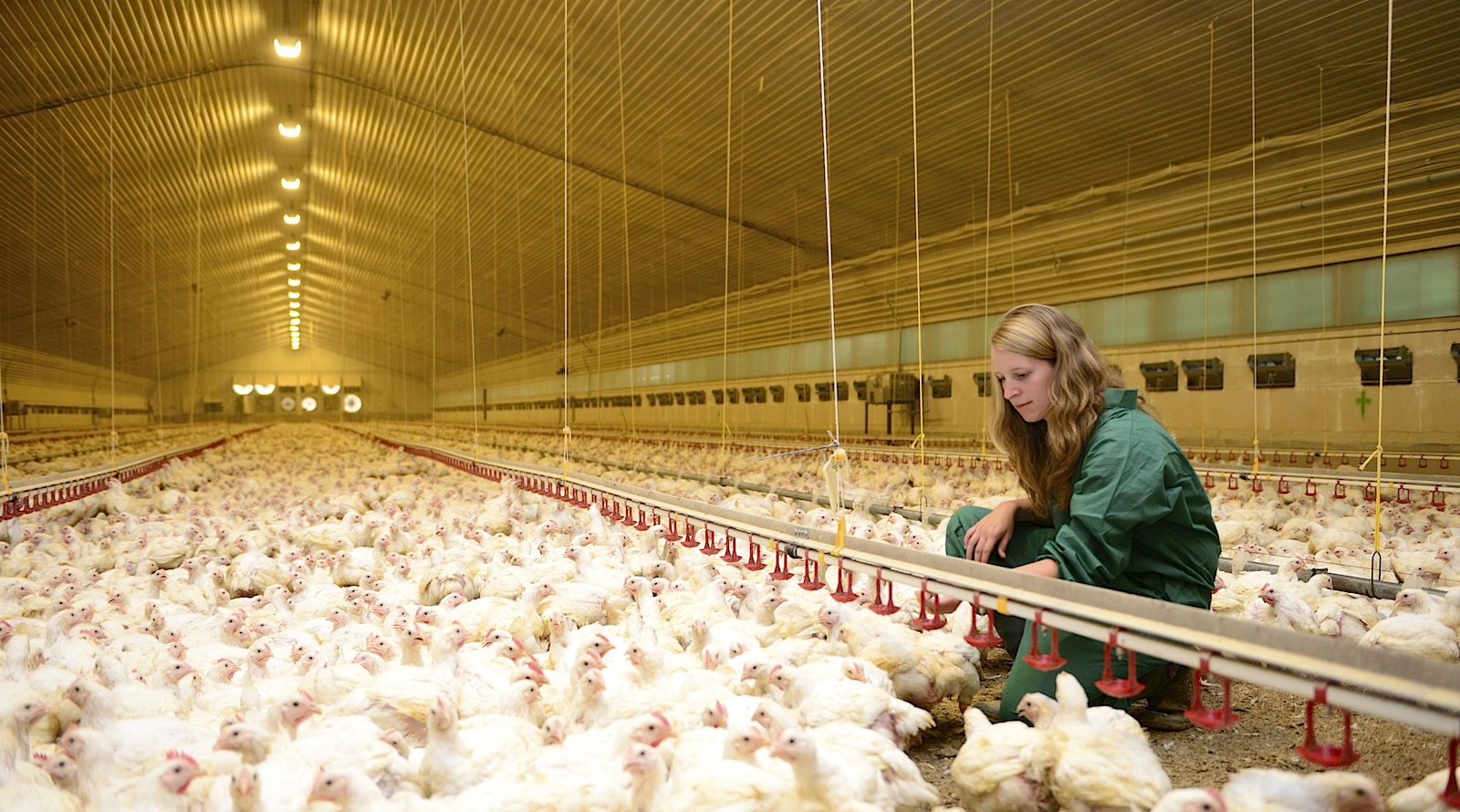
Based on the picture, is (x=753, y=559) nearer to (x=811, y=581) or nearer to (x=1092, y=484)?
(x=811, y=581)

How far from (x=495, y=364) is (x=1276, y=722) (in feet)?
131

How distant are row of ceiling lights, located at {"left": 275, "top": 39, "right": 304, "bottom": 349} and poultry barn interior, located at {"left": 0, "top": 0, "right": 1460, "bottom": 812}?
287 mm

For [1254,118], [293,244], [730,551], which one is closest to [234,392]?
[293,244]

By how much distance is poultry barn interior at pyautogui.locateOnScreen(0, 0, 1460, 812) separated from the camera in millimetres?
2121

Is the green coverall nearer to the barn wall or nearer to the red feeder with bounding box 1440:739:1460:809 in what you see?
the red feeder with bounding box 1440:739:1460:809

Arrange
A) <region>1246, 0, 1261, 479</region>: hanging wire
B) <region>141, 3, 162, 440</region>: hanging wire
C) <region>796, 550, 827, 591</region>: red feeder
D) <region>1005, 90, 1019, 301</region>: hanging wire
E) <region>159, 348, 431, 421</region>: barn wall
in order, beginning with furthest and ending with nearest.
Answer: <region>159, 348, 431, 421</region>: barn wall < <region>141, 3, 162, 440</region>: hanging wire < <region>1005, 90, 1019, 301</region>: hanging wire < <region>1246, 0, 1261, 479</region>: hanging wire < <region>796, 550, 827, 591</region>: red feeder

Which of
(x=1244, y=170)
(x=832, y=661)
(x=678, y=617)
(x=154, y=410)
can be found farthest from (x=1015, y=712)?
(x=154, y=410)

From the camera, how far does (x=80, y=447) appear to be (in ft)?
49.5

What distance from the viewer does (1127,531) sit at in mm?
2178

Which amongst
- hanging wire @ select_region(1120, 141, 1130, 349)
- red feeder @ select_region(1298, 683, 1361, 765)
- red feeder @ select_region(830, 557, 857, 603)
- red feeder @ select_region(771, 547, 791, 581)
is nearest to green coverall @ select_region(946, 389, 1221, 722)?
red feeder @ select_region(1298, 683, 1361, 765)

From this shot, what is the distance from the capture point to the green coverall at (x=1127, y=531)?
2.17 m

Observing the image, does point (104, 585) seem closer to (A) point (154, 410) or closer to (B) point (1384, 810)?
(B) point (1384, 810)

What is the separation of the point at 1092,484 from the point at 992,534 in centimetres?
52

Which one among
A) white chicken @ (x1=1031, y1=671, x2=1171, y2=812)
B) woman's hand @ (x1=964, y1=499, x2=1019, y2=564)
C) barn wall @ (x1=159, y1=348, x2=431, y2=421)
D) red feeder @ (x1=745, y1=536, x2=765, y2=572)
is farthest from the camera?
barn wall @ (x1=159, y1=348, x2=431, y2=421)
